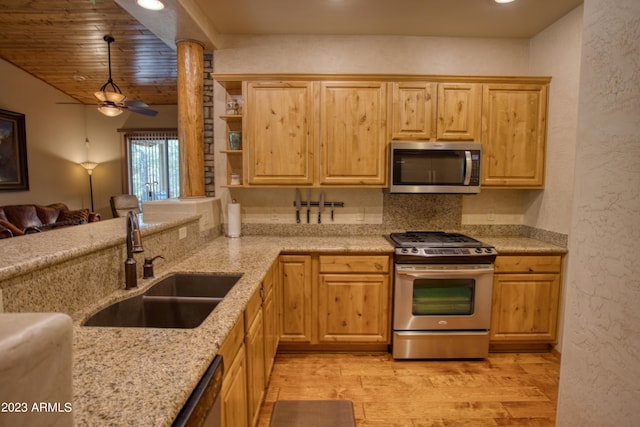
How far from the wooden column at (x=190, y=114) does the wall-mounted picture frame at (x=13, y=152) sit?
14.3 ft

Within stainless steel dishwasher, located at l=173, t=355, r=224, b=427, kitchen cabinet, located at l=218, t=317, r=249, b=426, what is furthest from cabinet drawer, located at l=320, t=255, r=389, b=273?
stainless steel dishwasher, located at l=173, t=355, r=224, b=427

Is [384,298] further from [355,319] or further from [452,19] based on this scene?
[452,19]

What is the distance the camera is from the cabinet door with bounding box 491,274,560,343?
9.24ft

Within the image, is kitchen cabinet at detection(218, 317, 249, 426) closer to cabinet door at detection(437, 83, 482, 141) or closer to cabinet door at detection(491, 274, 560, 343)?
cabinet door at detection(491, 274, 560, 343)

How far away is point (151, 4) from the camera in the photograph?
2.35 metres

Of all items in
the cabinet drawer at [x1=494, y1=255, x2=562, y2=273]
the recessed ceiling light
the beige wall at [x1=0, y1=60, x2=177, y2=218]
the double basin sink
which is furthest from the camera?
the beige wall at [x1=0, y1=60, x2=177, y2=218]

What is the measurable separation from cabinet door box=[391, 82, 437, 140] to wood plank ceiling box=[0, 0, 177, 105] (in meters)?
2.97

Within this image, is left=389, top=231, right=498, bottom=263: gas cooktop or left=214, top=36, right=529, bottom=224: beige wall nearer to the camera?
left=389, top=231, right=498, bottom=263: gas cooktop

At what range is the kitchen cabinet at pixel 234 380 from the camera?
1294mm

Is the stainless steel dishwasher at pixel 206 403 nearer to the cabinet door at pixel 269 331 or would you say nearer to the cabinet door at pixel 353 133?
the cabinet door at pixel 269 331

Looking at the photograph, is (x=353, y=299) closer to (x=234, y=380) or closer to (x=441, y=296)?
(x=441, y=296)

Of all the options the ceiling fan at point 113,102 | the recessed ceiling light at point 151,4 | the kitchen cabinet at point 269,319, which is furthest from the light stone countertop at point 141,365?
the ceiling fan at point 113,102

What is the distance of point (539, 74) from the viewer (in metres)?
3.08

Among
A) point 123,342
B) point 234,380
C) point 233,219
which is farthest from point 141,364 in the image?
point 233,219
